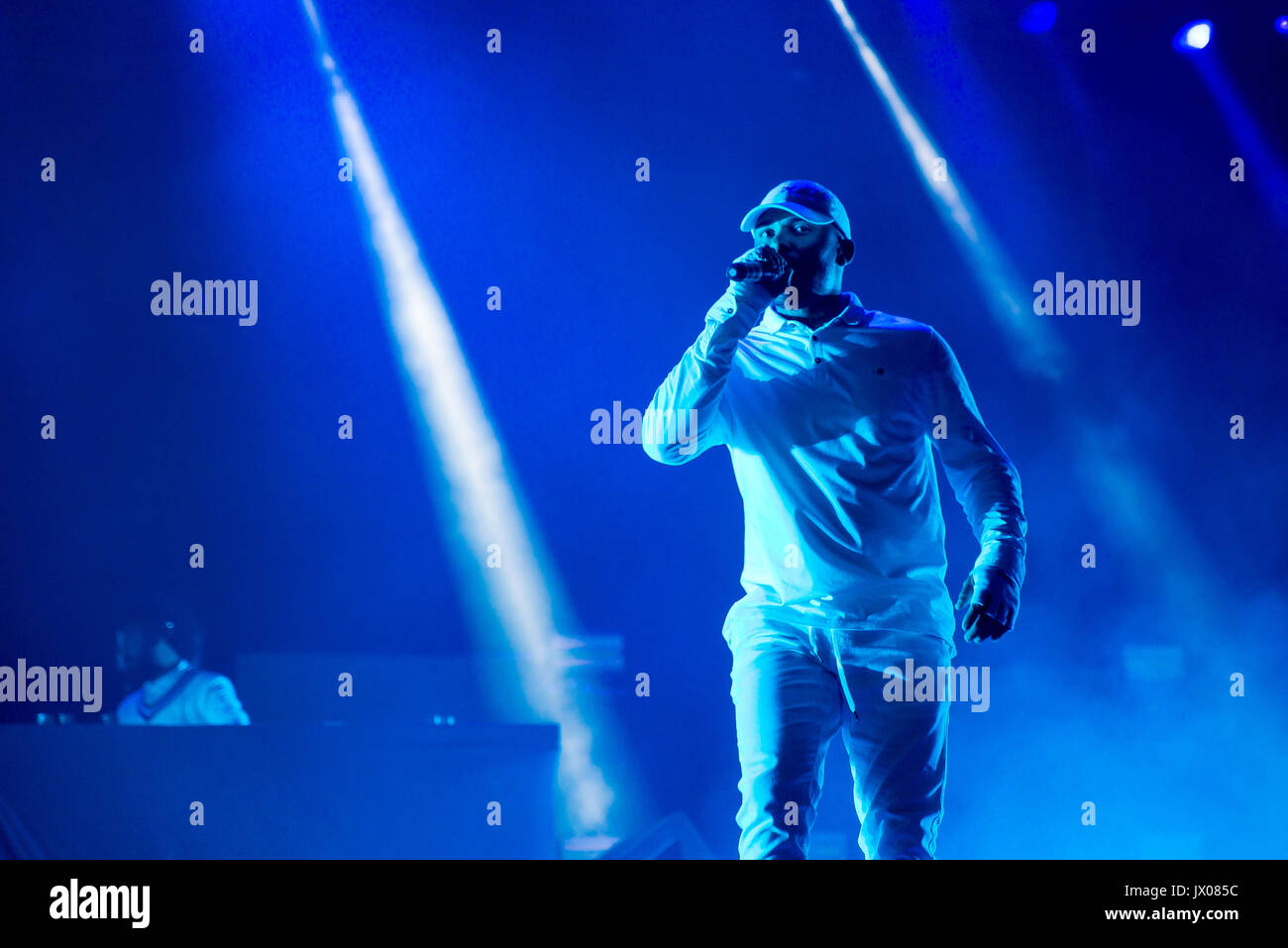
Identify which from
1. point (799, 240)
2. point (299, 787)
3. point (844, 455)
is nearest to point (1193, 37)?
point (799, 240)

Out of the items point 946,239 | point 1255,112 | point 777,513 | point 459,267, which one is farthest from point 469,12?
point 1255,112

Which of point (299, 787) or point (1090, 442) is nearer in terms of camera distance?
point (299, 787)

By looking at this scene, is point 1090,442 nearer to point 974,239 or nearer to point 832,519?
point 974,239

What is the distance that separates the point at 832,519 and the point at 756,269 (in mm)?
615

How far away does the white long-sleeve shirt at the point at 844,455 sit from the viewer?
7.68ft

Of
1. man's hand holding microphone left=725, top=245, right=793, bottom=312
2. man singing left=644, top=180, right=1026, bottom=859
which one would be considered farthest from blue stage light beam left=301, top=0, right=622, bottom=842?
man's hand holding microphone left=725, top=245, right=793, bottom=312

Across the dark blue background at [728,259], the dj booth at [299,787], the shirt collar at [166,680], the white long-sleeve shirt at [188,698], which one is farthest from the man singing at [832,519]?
the shirt collar at [166,680]

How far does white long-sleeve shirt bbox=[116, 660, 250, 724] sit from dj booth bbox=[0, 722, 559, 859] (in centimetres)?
117

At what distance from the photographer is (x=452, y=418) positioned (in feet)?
14.7

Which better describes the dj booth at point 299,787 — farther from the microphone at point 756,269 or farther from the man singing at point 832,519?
the microphone at point 756,269
